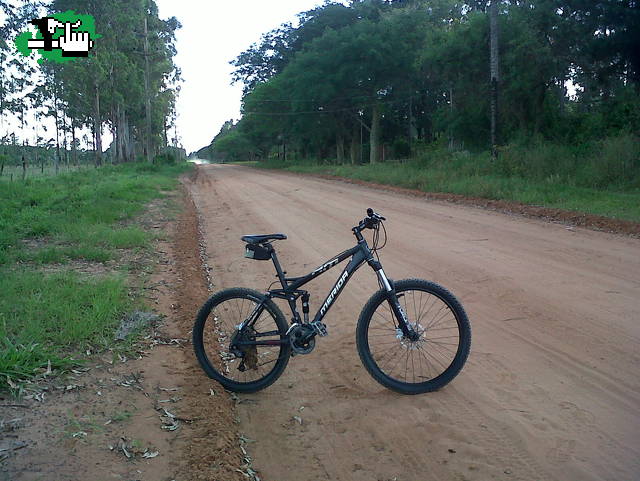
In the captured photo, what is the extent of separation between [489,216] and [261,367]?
9785 mm

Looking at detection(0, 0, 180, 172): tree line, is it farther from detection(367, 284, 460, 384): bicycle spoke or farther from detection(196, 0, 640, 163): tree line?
detection(367, 284, 460, 384): bicycle spoke

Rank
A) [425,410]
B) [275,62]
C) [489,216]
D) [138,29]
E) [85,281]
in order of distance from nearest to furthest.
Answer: [425,410]
[85,281]
[489,216]
[138,29]
[275,62]

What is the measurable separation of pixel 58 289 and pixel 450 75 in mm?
26026

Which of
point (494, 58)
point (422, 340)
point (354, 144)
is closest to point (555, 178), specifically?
point (494, 58)

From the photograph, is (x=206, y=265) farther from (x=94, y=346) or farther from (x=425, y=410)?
(x=425, y=410)

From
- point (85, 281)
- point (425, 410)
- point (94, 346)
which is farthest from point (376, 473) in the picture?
point (85, 281)

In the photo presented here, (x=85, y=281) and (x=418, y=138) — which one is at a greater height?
(x=418, y=138)

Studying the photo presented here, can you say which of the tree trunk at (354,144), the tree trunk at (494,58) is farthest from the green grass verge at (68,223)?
the tree trunk at (354,144)

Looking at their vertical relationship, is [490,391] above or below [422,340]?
below

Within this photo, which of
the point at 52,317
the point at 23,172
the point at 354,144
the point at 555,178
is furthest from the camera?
the point at 354,144

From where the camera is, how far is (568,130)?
2591cm

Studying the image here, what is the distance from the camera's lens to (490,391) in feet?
13.8

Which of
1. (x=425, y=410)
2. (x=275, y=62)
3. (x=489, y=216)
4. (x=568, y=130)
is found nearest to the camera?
(x=425, y=410)

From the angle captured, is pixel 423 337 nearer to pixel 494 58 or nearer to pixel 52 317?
pixel 52 317
